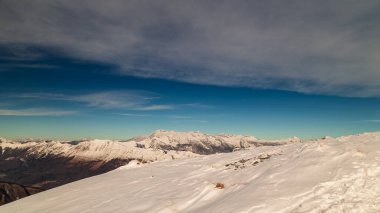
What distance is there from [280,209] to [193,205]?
5004 mm

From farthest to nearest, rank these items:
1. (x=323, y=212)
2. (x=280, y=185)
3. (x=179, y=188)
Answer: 1. (x=179, y=188)
2. (x=280, y=185)
3. (x=323, y=212)

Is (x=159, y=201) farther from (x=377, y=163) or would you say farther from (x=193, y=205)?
(x=377, y=163)

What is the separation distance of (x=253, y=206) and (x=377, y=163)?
20.8 ft

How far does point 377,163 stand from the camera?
1268cm

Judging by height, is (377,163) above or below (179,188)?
above

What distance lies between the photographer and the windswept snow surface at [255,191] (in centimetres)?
1061

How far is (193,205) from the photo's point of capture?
14086 millimetres

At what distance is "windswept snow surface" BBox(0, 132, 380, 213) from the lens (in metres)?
10.6

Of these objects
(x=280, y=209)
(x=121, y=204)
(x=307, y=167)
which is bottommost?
Result: (x=121, y=204)

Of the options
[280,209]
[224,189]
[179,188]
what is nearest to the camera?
[280,209]

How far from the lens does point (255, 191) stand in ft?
41.3

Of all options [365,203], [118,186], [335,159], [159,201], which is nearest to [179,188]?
[159,201]

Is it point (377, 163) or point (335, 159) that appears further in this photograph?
point (335, 159)

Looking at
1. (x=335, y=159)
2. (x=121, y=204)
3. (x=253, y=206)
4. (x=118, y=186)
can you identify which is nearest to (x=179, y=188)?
(x=121, y=204)
